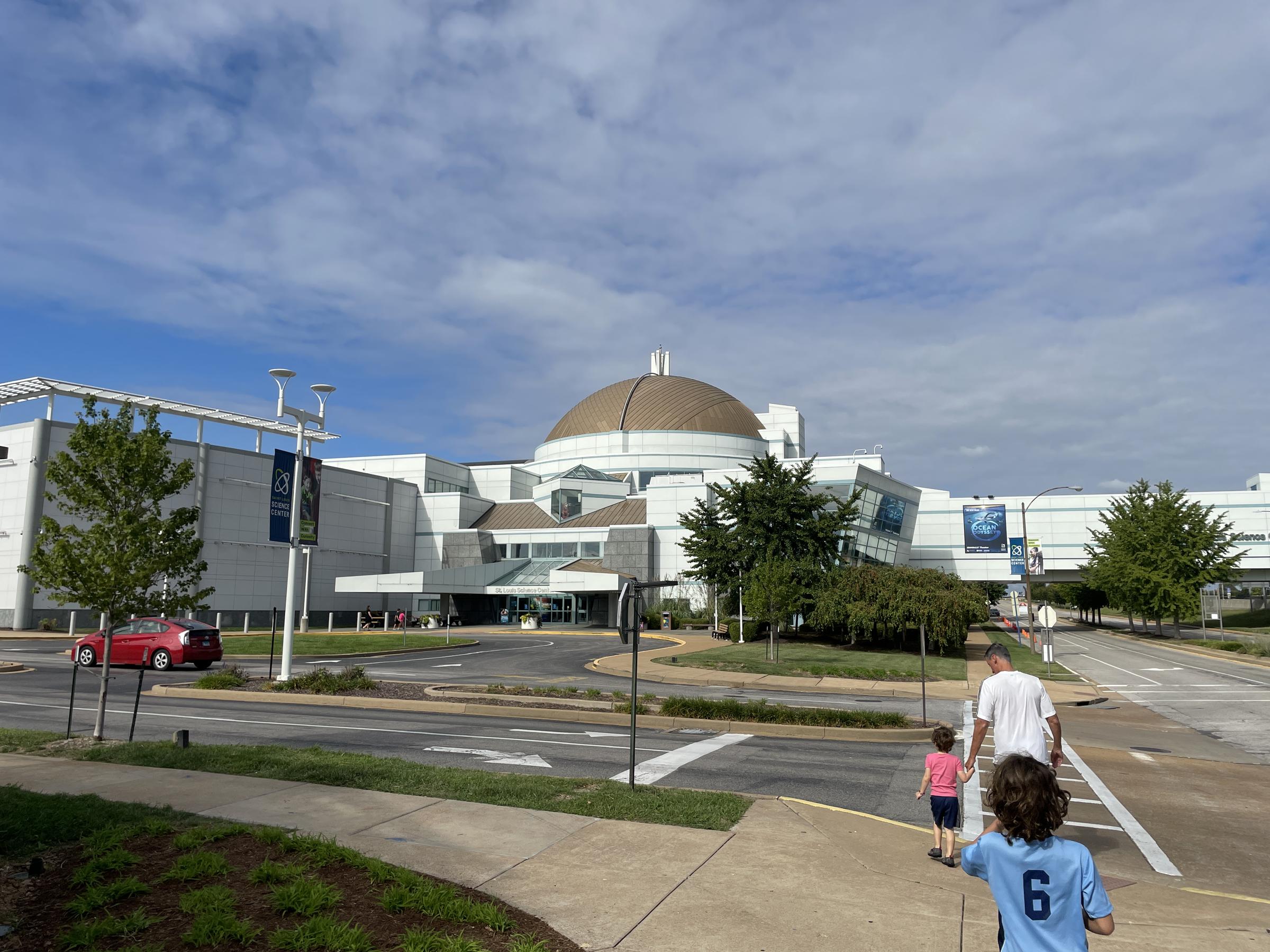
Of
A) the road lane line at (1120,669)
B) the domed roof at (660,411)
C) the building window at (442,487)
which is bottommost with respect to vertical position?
the road lane line at (1120,669)

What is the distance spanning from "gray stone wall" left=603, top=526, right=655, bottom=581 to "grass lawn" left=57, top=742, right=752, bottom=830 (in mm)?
50108

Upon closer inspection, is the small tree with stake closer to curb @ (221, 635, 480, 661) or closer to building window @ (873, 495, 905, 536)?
curb @ (221, 635, 480, 661)

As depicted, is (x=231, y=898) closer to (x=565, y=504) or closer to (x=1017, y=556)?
(x=1017, y=556)

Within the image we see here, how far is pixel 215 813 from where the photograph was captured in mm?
8180

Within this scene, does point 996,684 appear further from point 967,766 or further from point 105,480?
point 105,480

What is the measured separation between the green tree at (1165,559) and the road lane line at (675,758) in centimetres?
5438

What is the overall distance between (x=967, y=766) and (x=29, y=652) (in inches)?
1454

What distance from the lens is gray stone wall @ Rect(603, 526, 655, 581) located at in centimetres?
6188

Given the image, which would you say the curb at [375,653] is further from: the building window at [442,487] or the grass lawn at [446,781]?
the building window at [442,487]

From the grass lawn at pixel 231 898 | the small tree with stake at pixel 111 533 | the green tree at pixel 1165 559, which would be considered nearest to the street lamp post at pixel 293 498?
the small tree with stake at pixel 111 533

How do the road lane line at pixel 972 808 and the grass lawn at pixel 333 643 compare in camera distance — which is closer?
the road lane line at pixel 972 808

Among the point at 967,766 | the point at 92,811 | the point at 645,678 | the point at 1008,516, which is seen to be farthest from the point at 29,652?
the point at 1008,516

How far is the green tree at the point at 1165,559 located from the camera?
58.0 meters

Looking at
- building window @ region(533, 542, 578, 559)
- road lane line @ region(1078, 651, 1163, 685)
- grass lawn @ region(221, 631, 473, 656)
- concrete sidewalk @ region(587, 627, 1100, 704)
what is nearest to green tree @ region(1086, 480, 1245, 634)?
road lane line @ region(1078, 651, 1163, 685)
